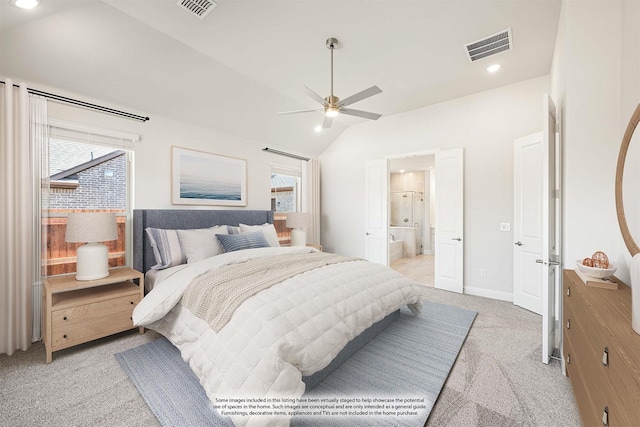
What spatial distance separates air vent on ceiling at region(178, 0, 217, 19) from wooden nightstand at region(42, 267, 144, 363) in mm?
2437

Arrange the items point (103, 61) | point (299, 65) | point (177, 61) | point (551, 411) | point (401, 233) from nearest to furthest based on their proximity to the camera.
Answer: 1. point (551, 411)
2. point (103, 61)
3. point (177, 61)
4. point (299, 65)
5. point (401, 233)

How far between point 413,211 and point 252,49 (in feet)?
21.2

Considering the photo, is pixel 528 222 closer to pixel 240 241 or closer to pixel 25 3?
pixel 240 241

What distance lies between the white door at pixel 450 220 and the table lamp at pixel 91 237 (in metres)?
4.22

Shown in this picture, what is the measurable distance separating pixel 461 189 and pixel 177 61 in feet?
13.1

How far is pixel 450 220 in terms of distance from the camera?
13.8 feet

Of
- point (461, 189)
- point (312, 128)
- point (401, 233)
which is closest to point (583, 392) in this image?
point (461, 189)

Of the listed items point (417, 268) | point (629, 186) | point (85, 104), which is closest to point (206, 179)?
point (85, 104)

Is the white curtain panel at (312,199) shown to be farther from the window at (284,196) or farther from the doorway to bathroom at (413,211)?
the doorway to bathroom at (413,211)

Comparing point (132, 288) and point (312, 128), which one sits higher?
point (312, 128)

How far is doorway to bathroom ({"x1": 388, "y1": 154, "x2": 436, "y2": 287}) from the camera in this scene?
23.6 feet

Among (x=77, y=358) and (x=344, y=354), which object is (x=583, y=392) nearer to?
(x=344, y=354)

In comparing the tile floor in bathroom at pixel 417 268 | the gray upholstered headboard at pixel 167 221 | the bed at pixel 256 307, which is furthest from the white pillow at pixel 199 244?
the tile floor in bathroom at pixel 417 268

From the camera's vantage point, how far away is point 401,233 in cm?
754
